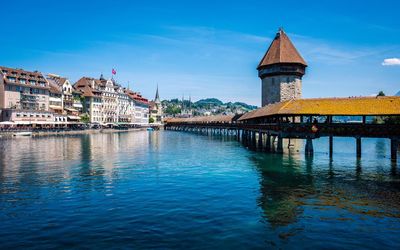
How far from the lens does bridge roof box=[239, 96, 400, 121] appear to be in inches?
1181

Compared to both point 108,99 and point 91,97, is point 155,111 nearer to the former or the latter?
point 108,99

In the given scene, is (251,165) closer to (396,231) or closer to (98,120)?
(396,231)

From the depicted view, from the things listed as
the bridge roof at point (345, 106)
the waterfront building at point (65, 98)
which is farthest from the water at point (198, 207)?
the waterfront building at point (65, 98)

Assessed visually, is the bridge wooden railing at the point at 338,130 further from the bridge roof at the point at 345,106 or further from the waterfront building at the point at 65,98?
the waterfront building at the point at 65,98

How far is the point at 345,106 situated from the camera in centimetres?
3209

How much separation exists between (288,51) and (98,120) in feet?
233

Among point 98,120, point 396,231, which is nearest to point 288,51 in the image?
point 396,231

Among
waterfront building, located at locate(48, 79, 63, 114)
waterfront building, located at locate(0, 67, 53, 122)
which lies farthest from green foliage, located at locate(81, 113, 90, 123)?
waterfront building, located at locate(0, 67, 53, 122)

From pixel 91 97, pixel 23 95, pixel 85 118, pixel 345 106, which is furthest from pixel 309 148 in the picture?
pixel 91 97

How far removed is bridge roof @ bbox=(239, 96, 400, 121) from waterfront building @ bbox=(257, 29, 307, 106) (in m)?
30.7

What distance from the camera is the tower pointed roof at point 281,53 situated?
213 ft

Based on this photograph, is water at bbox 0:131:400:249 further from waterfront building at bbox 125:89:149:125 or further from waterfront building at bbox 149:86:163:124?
waterfront building at bbox 149:86:163:124

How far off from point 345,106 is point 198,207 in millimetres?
22000

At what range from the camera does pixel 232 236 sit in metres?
11.6
